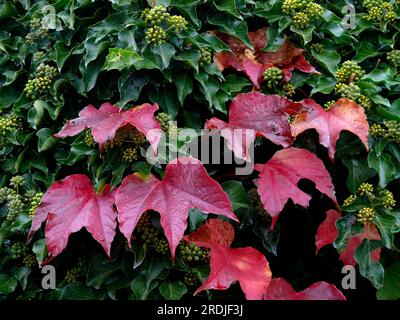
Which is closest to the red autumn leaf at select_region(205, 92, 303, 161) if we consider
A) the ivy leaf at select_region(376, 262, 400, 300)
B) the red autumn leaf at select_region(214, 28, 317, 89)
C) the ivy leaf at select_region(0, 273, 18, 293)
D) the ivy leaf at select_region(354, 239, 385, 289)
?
the red autumn leaf at select_region(214, 28, 317, 89)

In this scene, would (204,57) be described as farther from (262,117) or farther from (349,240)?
(349,240)

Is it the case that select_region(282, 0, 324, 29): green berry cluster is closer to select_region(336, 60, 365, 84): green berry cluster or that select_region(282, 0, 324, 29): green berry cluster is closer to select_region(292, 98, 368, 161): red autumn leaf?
select_region(336, 60, 365, 84): green berry cluster

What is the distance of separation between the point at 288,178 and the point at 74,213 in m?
0.57

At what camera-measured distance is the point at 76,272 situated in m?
1.81

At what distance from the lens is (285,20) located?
76.9 inches

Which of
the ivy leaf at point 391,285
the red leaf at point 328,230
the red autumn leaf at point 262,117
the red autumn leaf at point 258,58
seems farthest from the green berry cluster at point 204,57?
the ivy leaf at point 391,285

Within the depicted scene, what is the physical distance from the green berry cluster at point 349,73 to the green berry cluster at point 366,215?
407 mm

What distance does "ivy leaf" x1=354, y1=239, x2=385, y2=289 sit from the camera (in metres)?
1.70

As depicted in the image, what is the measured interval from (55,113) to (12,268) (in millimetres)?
486

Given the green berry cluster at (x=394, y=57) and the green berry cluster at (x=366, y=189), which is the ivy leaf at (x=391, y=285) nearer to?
the green berry cluster at (x=366, y=189)

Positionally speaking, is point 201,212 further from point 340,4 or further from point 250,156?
point 340,4

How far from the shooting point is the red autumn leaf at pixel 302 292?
1681 mm

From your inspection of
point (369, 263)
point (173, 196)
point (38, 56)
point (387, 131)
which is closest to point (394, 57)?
point (387, 131)
